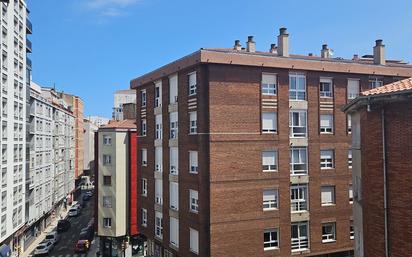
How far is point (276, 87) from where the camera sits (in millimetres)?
28344

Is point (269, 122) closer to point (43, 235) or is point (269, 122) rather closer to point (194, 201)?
point (194, 201)

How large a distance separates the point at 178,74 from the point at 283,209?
456 inches

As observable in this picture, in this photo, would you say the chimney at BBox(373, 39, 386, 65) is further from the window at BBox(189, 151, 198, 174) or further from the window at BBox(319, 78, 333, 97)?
the window at BBox(189, 151, 198, 174)

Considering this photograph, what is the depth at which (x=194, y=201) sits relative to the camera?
27.9m

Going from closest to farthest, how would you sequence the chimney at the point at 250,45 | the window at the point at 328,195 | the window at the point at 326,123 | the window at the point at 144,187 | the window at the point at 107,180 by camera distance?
the window at the point at 328,195, the window at the point at 326,123, the chimney at the point at 250,45, the window at the point at 144,187, the window at the point at 107,180

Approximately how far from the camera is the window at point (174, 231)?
30.6 m

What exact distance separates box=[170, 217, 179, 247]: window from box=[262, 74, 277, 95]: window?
1110 centimetres

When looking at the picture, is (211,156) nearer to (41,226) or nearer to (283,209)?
(283,209)

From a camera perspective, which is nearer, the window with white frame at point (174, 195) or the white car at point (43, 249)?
the window with white frame at point (174, 195)

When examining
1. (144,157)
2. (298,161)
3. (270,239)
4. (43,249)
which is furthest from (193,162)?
(43,249)

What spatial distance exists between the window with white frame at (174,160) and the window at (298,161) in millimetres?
7975

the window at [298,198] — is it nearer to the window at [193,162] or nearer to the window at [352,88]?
the window at [193,162]

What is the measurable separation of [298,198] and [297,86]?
756 cm

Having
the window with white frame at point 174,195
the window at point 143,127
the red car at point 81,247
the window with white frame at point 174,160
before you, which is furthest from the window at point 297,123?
the red car at point 81,247
